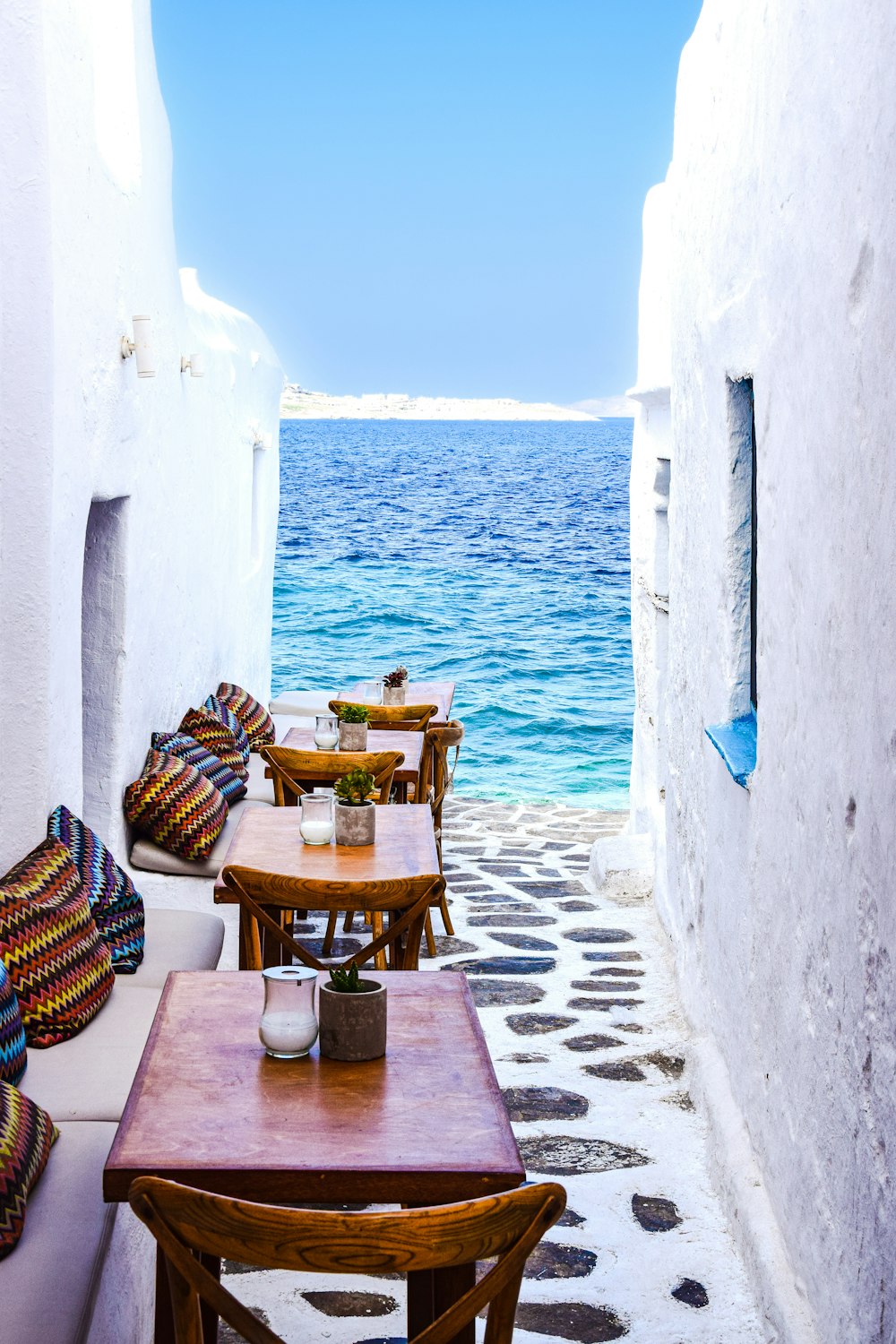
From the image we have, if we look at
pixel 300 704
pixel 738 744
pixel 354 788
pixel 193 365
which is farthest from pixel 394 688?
pixel 738 744

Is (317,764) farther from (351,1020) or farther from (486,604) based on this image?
(486,604)

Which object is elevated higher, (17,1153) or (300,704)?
(300,704)

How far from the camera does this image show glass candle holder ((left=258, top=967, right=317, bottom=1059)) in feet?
9.32

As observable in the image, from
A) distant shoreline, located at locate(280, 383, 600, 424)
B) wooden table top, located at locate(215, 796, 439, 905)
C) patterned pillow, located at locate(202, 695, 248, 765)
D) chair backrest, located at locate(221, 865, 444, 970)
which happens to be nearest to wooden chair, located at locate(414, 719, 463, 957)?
patterned pillow, located at locate(202, 695, 248, 765)

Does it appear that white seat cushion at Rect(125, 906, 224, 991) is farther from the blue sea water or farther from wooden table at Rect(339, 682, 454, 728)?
the blue sea water

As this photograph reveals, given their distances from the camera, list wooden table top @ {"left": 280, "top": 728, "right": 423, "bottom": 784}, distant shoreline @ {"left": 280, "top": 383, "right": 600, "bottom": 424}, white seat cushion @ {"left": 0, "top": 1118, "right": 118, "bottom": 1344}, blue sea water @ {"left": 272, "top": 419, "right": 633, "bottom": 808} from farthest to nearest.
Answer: distant shoreline @ {"left": 280, "top": 383, "right": 600, "bottom": 424}
blue sea water @ {"left": 272, "top": 419, "right": 633, "bottom": 808}
wooden table top @ {"left": 280, "top": 728, "right": 423, "bottom": 784}
white seat cushion @ {"left": 0, "top": 1118, "right": 118, "bottom": 1344}

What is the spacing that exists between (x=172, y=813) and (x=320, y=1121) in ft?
11.9

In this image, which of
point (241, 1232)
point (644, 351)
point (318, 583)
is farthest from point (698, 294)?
point (318, 583)

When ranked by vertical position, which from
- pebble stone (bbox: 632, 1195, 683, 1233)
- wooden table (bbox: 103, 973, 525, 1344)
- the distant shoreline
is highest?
the distant shoreline

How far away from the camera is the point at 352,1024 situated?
284 cm

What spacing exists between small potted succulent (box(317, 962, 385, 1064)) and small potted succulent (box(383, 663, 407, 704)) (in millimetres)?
5044

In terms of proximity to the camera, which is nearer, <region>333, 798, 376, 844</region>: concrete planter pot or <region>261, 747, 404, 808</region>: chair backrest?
<region>333, 798, 376, 844</region>: concrete planter pot

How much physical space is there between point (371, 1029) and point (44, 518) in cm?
230

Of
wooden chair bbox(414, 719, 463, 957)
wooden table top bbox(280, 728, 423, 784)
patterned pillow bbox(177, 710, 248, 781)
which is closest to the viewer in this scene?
wooden table top bbox(280, 728, 423, 784)
